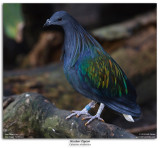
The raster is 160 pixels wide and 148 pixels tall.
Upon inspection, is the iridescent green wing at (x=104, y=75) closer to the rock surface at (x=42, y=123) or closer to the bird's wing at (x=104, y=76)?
the bird's wing at (x=104, y=76)

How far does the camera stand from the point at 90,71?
1379 mm

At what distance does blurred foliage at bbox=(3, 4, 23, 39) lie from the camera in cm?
201

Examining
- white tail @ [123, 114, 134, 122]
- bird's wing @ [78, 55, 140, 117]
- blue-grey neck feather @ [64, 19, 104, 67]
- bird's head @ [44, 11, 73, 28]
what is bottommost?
white tail @ [123, 114, 134, 122]

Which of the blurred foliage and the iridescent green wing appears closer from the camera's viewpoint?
the iridescent green wing

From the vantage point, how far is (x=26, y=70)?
2373 mm

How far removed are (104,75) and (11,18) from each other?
1045 mm

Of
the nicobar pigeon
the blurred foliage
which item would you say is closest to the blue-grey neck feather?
the nicobar pigeon

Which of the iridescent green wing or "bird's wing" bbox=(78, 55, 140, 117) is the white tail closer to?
"bird's wing" bbox=(78, 55, 140, 117)

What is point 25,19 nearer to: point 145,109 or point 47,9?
point 47,9

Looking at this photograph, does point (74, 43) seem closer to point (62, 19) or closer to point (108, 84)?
point (62, 19)

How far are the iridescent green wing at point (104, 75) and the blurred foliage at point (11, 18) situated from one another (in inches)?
34.4

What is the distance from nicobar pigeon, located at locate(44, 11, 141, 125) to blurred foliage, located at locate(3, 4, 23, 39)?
0.70 metres

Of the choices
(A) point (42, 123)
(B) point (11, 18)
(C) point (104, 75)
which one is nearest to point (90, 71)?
(C) point (104, 75)

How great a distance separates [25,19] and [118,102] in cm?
122
